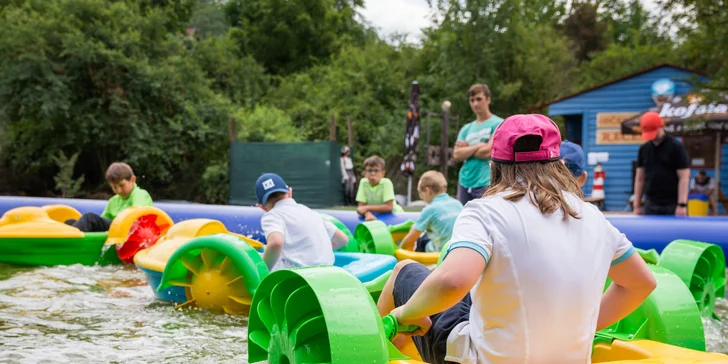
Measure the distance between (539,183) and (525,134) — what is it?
0.45 feet

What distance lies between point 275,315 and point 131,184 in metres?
5.52

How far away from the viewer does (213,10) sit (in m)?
44.9

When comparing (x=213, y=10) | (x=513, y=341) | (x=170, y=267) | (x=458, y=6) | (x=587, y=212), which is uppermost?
(x=213, y=10)

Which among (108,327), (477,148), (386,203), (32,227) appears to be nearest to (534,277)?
(108,327)

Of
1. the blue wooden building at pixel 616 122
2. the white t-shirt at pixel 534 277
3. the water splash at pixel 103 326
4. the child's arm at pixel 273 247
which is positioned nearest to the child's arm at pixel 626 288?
the white t-shirt at pixel 534 277

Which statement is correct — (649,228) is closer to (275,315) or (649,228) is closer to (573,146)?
(573,146)

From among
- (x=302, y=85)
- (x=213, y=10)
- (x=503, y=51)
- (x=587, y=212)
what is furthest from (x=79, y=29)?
(x=213, y=10)

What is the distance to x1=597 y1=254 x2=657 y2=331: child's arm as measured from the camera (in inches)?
81.2

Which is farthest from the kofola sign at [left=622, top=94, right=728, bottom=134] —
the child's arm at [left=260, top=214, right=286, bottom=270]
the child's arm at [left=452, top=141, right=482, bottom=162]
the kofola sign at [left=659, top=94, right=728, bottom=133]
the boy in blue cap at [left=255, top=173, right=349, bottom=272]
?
the child's arm at [left=260, top=214, right=286, bottom=270]

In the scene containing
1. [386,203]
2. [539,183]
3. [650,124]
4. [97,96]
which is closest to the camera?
[539,183]

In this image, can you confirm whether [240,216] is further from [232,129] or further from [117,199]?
[232,129]

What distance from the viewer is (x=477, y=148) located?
18.8 ft

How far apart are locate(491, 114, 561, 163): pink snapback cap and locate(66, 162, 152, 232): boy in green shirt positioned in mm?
5825

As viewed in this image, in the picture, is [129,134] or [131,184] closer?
[131,184]
